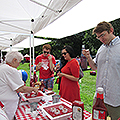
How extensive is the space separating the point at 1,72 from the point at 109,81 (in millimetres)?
1329

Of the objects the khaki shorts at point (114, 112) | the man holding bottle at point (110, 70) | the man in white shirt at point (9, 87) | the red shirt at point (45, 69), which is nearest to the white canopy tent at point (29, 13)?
the man holding bottle at point (110, 70)

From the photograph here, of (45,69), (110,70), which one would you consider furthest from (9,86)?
(45,69)

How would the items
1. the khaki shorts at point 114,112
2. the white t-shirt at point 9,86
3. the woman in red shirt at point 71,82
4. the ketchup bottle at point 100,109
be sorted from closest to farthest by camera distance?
the ketchup bottle at point 100,109, the khaki shorts at point 114,112, the white t-shirt at point 9,86, the woman in red shirt at point 71,82

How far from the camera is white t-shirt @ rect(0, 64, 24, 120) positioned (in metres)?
1.41

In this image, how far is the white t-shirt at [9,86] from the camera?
4.62ft

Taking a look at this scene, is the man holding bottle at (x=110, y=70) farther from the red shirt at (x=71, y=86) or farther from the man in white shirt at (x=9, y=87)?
the man in white shirt at (x=9, y=87)

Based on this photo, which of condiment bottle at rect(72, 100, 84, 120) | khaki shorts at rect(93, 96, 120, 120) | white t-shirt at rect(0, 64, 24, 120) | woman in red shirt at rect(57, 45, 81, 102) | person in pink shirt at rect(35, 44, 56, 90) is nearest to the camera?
condiment bottle at rect(72, 100, 84, 120)

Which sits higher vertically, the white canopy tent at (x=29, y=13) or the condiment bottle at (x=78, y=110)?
A: the white canopy tent at (x=29, y=13)

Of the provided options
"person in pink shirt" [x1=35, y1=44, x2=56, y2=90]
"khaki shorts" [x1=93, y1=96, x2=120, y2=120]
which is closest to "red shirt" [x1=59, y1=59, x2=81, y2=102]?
"khaki shorts" [x1=93, y1=96, x2=120, y2=120]

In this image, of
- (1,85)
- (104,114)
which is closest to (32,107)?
(1,85)

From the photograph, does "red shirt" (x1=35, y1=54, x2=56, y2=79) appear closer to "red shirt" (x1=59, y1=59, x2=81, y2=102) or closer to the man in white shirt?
"red shirt" (x1=59, y1=59, x2=81, y2=102)

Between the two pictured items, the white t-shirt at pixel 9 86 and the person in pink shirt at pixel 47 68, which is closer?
the white t-shirt at pixel 9 86

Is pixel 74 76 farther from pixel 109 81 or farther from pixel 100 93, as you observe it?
pixel 100 93

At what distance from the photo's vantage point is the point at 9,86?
57.1 inches
